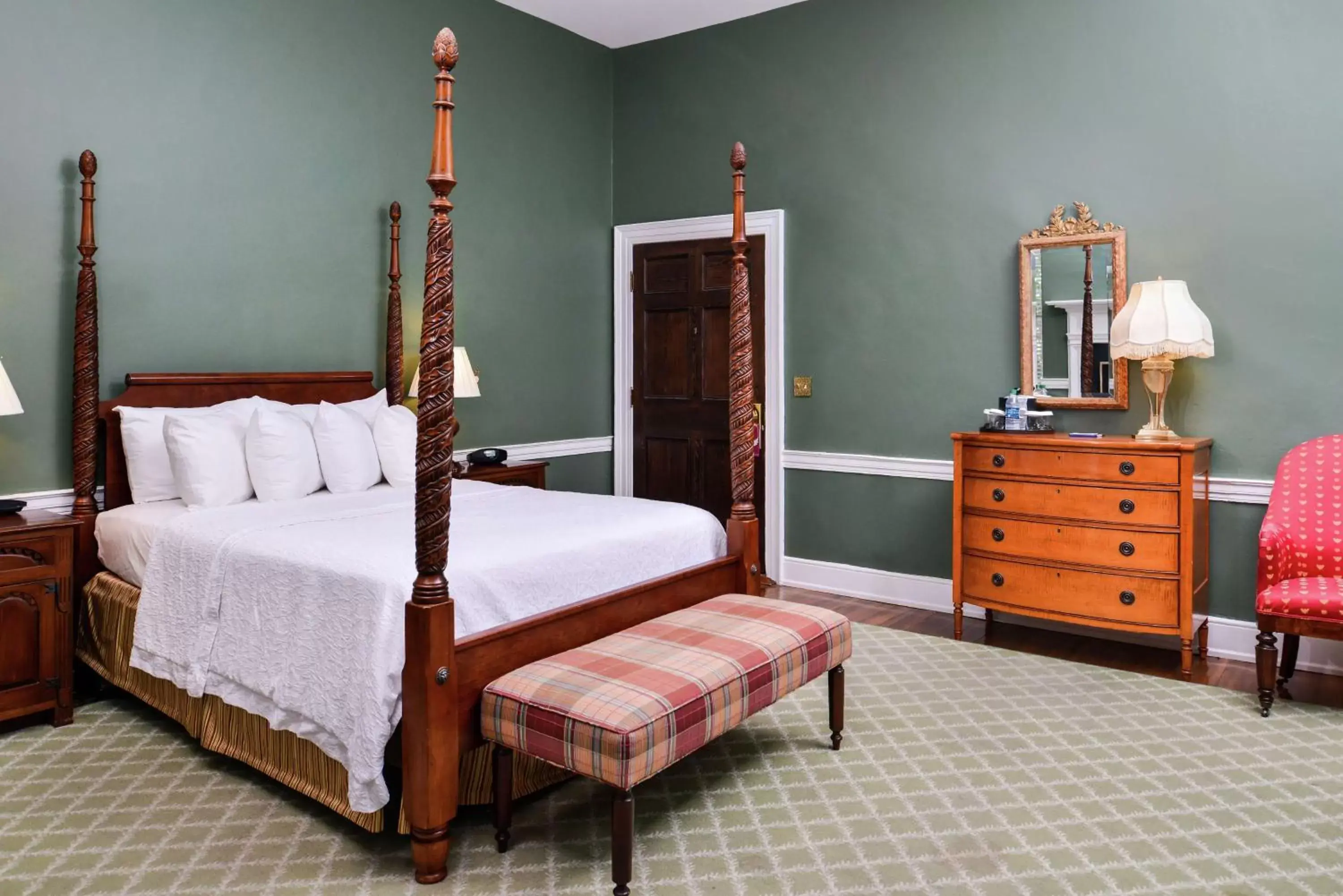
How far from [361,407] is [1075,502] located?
3136 mm

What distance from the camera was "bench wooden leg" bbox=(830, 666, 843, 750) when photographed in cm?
311

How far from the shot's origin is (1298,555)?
364 cm

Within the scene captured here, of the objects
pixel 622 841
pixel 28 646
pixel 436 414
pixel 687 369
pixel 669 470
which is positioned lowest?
pixel 622 841

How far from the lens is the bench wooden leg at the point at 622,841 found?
7.16ft

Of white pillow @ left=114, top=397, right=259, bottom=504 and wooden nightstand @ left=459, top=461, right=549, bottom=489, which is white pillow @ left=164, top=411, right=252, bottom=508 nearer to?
white pillow @ left=114, top=397, right=259, bottom=504

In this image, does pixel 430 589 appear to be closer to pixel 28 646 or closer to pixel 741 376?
pixel 741 376

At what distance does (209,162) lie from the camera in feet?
13.2

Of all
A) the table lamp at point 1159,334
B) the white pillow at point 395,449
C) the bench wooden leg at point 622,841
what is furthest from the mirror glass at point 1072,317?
the bench wooden leg at point 622,841

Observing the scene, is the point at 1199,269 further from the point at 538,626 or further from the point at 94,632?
the point at 94,632

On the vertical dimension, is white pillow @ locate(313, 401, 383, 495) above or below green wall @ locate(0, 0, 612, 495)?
below

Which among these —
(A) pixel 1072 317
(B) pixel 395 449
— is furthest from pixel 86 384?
(A) pixel 1072 317

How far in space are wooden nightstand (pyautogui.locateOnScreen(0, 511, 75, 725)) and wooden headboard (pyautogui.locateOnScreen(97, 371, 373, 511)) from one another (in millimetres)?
391

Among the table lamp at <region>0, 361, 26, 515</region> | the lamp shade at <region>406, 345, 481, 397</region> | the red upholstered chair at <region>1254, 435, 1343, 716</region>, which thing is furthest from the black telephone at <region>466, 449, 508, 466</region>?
the red upholstered chair at <region>1254, 435, 1343, 716</region>

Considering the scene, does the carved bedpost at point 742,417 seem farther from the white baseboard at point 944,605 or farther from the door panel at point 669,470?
the door panel at point 669,470
